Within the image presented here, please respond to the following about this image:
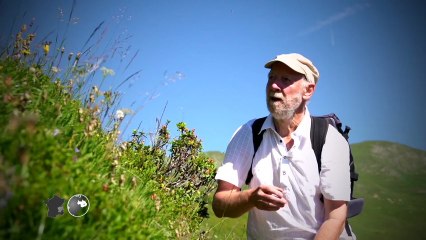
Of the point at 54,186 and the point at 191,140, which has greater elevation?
the point at 191,140

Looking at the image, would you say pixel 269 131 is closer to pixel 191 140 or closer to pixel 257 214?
pixel 257 214

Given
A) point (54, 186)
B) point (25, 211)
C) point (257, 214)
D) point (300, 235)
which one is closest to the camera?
point (25, 211)

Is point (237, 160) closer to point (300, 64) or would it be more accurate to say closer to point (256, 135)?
point (256, 135)

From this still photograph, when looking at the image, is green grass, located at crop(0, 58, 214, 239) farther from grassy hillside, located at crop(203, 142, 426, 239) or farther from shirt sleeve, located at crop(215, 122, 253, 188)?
grassy hillside, located at crop(203, 142, 426, 239)

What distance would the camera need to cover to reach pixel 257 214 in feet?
12.8

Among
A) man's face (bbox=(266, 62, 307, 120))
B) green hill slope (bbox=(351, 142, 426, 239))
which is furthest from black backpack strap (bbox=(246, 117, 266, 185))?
green hill slope (bbox=(351, 142, 426, 239))

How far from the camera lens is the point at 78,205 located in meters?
2.01

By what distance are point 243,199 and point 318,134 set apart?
117 centimetres

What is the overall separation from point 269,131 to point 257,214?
103cm

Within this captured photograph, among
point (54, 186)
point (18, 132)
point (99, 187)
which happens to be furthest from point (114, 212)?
point (18, 132)

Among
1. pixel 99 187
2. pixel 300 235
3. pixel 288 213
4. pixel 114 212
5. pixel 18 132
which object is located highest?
pixel 18 132

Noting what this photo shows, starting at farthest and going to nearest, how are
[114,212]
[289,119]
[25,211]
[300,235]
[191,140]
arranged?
[191,140], [289,119], [300,235], [114,212], [25,211]

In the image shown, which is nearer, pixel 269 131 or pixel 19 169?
pixel 19 169

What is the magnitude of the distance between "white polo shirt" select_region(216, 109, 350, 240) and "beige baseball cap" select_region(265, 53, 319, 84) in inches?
23.6
